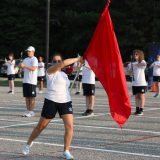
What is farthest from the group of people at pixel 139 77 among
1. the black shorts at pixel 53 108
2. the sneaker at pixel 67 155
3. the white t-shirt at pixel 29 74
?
the sneaker at pixel 67 155

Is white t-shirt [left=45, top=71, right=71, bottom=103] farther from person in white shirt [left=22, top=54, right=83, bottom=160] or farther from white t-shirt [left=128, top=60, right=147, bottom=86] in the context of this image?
white t-shirt [left=128, top=60, right=147, bottom=86]

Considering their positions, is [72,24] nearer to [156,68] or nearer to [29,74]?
[156,68]

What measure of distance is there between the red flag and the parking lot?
805 mm

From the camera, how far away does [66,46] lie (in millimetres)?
55094

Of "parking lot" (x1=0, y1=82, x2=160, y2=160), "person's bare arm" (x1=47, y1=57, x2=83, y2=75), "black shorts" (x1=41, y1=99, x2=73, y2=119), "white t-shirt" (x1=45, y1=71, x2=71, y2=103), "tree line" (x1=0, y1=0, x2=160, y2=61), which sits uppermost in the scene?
"tree line" (x1=0, y1=0, x2=160, y2=61)

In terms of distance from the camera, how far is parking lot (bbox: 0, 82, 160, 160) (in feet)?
29.2

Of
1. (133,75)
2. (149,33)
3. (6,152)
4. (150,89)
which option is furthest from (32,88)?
(149,33)

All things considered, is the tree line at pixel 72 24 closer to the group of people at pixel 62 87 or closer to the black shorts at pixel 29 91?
the group of people at pixel 62 87

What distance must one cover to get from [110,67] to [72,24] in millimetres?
45199

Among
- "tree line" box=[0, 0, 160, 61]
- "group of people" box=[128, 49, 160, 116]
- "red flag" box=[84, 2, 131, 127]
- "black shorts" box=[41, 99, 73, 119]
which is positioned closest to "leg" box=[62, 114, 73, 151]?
"black shorts" box=[41, 99, 73, 119]

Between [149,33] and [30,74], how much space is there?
36.5m

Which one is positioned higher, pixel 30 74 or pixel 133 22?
pixel 133 22

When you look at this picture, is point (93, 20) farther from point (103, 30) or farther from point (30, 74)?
point (103, 30)

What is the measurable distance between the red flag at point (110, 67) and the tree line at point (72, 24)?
39201 mm
